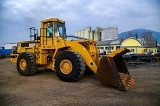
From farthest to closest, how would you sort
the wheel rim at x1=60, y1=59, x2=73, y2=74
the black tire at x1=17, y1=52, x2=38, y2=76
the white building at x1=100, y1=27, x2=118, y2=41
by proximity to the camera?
the white building at x1=100, y1=27, x2=118, y2=41
the black tire at x1=17, y1=52, x2=38, y2=76
the wheel rim at x1=60, y1=59, x2=73, y2=74

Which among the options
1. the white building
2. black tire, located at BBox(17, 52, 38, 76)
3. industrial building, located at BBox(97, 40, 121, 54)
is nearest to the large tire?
black tire, located at BBox(17, 52, 38, 76)

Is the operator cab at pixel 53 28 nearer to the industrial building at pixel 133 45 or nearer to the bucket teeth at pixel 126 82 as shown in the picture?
the bucket teeth at pixel 126 82

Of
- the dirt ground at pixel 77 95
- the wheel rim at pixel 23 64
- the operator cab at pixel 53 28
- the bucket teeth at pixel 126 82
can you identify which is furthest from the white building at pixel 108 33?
the dirt ground at pixel 77 95

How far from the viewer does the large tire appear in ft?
27.1

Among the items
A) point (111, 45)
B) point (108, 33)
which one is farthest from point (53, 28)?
point (108, 33)

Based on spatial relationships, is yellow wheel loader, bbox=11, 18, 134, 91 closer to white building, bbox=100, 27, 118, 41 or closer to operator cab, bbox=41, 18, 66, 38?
operator cab, bbox=41, 18, 66, 38

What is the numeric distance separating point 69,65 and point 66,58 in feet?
1.02

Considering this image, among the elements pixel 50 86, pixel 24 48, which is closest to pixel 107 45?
pixel 24 48

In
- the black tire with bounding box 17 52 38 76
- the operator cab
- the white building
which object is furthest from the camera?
the white building

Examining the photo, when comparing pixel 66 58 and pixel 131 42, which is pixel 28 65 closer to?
pixel 66 58

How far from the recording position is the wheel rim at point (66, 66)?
28.2 ft

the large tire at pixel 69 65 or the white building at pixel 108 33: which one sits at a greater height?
the white building at pixel 108 33

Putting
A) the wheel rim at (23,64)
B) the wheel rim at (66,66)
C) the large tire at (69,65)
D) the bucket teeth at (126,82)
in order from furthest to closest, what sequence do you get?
the wheel rim at (23,64), the wheel rim at (66,66), the large tire at (69,65), the bucket teeth at (126,82)

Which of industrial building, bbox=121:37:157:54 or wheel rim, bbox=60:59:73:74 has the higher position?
industrial building, bbox=121:37:157:54
